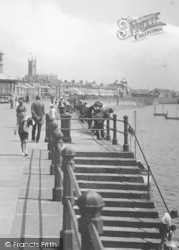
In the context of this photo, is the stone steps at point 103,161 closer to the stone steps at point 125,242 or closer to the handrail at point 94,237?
the stone steps at point 125,242

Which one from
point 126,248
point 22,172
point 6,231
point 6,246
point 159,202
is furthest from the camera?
point 159,202

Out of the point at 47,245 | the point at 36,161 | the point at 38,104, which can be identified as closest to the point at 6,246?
the point at 47,245

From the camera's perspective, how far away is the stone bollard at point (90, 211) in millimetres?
3678

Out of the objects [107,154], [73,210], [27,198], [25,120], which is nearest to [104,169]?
[107,154]

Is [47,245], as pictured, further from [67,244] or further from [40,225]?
[40,225]

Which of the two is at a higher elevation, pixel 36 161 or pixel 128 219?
pixel 36 161

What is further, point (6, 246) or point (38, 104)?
point (38, 104)

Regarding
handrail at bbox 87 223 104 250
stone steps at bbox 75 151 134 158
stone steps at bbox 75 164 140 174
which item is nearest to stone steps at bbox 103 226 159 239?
stone steps at bbox 75 164 140 174

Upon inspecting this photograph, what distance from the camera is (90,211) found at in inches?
147

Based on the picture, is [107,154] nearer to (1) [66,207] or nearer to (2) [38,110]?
(2) [38,110]

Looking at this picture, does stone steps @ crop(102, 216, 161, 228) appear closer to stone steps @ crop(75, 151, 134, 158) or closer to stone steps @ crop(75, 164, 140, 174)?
stone steps @ crop(75, 164, 140, 174)

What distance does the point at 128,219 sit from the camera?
10.6m

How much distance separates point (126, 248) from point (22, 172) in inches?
109

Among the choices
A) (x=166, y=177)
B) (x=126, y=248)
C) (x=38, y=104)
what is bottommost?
(x=166, y=177)
